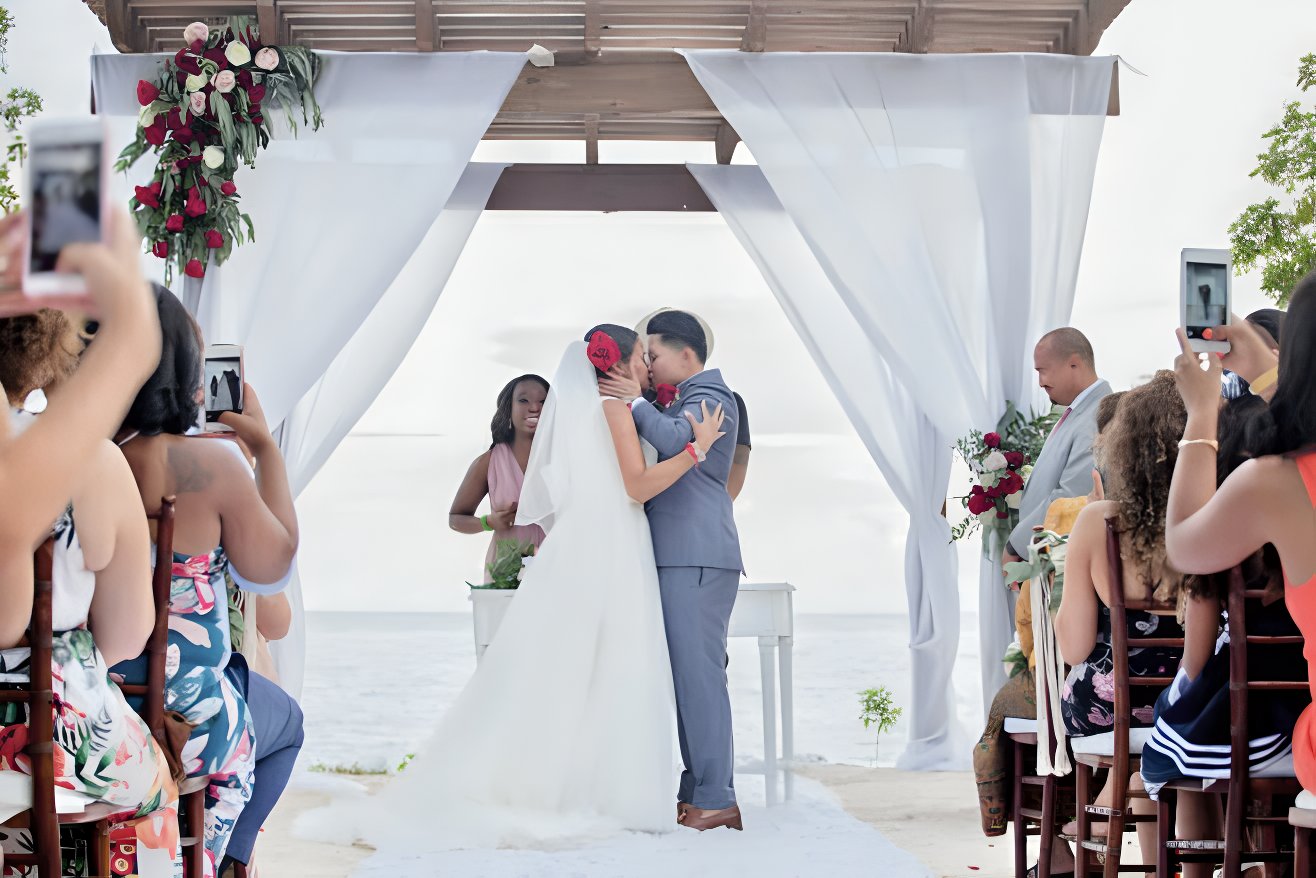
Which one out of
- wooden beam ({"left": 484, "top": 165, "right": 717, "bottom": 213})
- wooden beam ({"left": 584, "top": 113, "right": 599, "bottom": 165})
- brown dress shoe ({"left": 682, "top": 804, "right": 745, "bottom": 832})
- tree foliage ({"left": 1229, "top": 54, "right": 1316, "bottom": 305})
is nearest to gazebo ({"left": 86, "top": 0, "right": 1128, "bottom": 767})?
wooden beam ({"left": 584, "top": 113, "right": 599, "bottom": 165})

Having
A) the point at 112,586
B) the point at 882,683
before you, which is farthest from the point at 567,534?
the point at 882,683

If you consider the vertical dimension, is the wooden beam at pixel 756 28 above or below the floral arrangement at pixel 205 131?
above

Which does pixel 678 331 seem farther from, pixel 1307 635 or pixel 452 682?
pixel 452 682

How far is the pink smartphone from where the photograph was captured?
44.0 inches

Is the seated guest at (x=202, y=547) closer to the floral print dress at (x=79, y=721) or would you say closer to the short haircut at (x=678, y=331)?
the floral print dress at (x=79, y=721)

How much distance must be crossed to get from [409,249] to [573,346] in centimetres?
77

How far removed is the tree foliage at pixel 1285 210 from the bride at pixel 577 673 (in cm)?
591

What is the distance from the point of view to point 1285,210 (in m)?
8.91

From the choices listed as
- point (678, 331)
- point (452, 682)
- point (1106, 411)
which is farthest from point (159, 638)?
point (452, 682)

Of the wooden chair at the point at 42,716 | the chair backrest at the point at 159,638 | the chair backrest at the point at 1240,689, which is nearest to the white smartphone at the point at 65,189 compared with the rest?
the wooden chair at the point at 42,716

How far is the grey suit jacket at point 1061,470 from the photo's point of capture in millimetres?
4238

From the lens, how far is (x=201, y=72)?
461 cm

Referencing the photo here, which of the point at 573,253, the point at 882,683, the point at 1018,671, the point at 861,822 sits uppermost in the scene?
the point at 573,253

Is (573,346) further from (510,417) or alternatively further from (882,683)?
(882,683)
